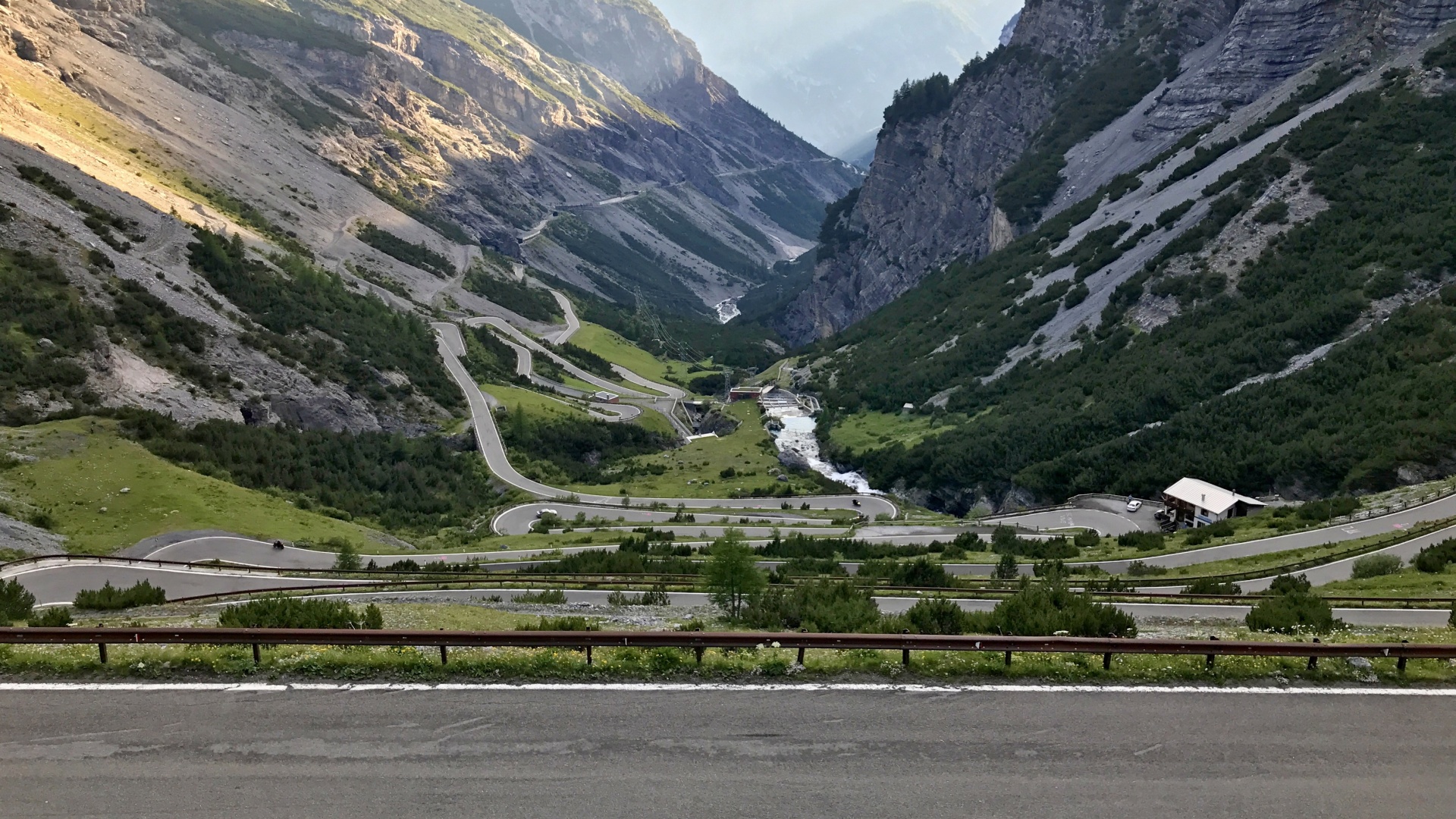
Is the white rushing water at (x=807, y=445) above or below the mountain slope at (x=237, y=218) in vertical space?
below

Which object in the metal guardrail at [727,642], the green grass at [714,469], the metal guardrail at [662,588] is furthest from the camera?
the green grass at [714,469]

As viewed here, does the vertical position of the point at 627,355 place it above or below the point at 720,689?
above

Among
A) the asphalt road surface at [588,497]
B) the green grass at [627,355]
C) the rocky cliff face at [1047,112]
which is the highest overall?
the rocky cliff face at [1047,112]

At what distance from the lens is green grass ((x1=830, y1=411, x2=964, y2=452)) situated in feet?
228

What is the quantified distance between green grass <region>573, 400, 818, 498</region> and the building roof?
27521 mm

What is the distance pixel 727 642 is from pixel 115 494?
114 feet

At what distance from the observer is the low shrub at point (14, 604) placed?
16.5 m

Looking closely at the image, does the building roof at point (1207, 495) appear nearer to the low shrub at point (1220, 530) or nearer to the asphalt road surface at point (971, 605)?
the low shrub at point (1220, 530)

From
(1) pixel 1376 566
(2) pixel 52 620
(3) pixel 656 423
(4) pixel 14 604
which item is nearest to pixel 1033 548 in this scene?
(1) pixel 1376 566

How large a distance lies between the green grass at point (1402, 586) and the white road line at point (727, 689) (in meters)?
11.8

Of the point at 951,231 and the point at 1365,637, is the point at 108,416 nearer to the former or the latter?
the point at 1365,637

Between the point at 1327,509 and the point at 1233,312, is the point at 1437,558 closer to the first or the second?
the point at 1327,509

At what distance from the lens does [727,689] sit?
40.2 ft

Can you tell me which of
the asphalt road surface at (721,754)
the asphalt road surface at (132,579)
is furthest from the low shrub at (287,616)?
the asphalt road surface at (132,579)
